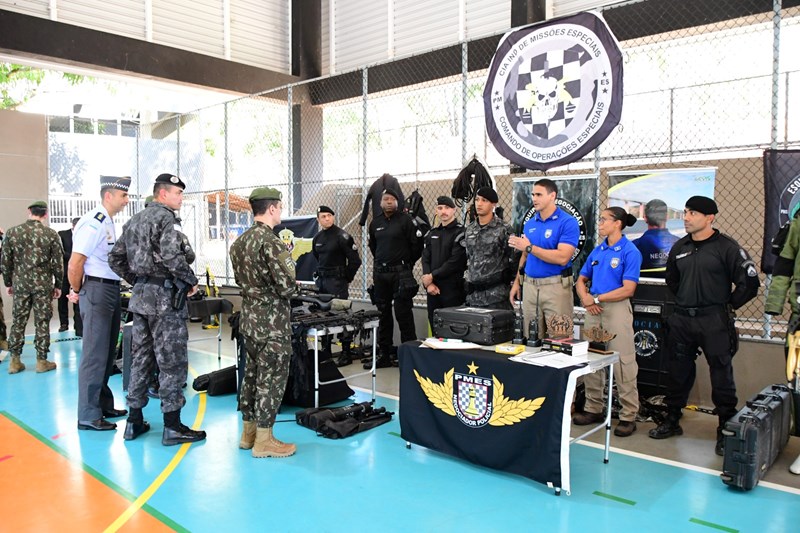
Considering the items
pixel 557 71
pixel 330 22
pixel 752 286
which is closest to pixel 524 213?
pixel 557 71

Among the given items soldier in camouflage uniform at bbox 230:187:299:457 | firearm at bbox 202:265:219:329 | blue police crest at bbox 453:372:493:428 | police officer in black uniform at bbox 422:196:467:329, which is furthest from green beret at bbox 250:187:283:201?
firearm at bbox 202:265:219:329

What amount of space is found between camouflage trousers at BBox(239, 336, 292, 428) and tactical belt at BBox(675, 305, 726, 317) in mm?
2904

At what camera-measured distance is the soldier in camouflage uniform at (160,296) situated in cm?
429

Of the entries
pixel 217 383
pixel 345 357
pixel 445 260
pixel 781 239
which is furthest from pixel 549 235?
pixel 217 383

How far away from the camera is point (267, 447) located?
4.13 m

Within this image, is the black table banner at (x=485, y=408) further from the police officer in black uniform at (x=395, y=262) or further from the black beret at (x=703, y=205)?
the police officer in black uniform at (x=395, y=262)

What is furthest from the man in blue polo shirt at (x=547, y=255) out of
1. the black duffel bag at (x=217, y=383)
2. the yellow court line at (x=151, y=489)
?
the black duffel bag at (x=217, y=383)

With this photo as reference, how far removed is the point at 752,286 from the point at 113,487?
14.4 feet

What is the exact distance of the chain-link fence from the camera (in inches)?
295

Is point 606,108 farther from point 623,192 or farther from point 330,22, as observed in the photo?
point 330,22

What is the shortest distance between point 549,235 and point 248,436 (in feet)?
9.14

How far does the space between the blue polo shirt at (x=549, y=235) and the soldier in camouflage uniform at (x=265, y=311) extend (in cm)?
196

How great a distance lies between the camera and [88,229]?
15.8 feet

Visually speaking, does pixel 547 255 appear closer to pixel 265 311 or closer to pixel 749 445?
pixel 749 445
